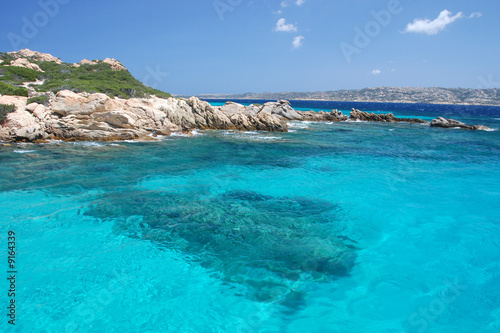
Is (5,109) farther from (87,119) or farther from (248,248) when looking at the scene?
(248,248)

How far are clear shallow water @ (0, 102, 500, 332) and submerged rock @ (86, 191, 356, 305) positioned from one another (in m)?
0.05

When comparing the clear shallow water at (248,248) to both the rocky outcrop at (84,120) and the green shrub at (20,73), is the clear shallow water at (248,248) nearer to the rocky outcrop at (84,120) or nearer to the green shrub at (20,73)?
the rocky outcrop at (84,120)

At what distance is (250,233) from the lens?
9.20 metres

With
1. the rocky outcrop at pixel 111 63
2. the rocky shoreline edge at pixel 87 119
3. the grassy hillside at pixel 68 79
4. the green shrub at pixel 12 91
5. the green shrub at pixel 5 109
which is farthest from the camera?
the rocky outcrop at pixel 111 63

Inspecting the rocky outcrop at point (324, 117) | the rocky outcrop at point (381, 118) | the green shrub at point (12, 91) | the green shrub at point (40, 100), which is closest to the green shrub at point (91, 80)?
the green shrub at point (12, 91)

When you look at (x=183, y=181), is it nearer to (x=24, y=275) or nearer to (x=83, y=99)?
(x=24, y=275)

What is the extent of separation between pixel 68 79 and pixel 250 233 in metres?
51.8

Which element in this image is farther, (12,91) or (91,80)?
(91,80)

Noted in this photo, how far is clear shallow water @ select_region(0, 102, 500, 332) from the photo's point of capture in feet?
20.0

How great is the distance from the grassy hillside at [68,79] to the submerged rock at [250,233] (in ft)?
104

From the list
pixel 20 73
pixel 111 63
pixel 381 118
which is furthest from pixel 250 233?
pixel 111 63

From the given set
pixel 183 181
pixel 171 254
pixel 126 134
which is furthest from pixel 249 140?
pixel 171 254

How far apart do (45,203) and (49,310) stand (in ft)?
22.6

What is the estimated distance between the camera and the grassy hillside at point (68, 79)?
37331 millimetres
